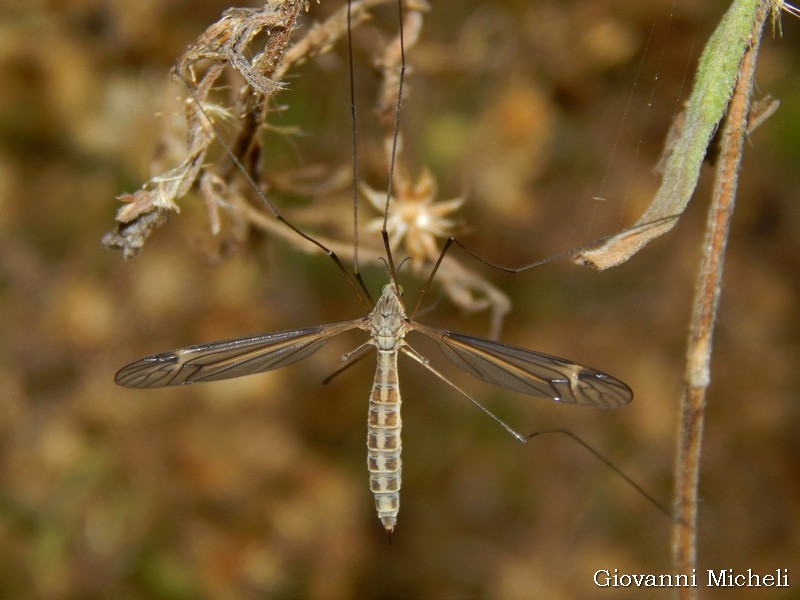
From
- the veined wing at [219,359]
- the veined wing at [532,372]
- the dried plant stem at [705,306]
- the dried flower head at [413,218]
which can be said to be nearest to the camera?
the dried plant stem at [705,306]

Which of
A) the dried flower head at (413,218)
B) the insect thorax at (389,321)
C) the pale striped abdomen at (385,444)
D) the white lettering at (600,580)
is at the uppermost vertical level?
the dried flower head at (413,218)

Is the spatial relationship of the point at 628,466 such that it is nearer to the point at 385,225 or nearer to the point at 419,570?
the point at 419,570

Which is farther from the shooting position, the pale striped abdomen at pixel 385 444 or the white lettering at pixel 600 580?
the white lettering at pixel 600 580

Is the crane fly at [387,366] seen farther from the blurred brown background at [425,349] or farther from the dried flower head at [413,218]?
the blurred brown background at [425,349]

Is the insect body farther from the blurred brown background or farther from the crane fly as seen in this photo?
the blurred brown background

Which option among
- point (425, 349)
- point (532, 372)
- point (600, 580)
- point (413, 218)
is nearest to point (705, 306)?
point (532, 372)

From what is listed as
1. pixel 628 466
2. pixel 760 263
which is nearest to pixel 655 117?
pixel 760 263

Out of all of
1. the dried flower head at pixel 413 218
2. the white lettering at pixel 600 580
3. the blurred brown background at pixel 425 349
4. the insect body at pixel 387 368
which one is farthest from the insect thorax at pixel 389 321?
the white lettering at pixel 600 580
